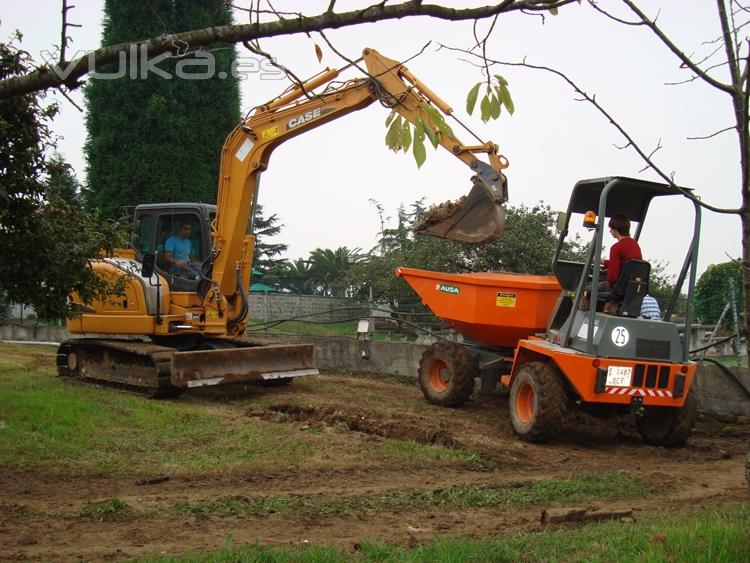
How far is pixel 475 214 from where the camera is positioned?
34.3 ft

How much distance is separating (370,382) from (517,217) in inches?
348

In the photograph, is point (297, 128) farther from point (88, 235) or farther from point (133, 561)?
point (133, 561)

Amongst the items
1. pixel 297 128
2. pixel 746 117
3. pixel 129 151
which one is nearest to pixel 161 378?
pixel 297 128

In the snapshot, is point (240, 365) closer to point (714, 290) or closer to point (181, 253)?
point (181, 253)

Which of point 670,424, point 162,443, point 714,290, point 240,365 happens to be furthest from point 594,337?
point 714,290

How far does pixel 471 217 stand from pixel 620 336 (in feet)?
9.30

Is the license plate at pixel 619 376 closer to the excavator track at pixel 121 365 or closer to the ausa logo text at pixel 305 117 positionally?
the excavator track at pixel 121 365

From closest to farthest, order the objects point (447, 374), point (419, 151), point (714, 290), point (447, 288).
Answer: point (419, 151) < point (447, 288) < point (447, 374) < point (714, 290)

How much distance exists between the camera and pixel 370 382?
13.6 meters

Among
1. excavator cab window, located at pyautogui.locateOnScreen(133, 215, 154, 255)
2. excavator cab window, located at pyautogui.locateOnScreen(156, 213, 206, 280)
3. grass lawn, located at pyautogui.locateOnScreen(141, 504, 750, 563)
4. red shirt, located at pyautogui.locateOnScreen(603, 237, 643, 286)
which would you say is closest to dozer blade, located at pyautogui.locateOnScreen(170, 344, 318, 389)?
excavator cab window, located at pyautogui.locateOnScreen(156, 213, 206, 280)

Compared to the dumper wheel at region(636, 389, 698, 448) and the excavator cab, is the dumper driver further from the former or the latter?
the excavator cab

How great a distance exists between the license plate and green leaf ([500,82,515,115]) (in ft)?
17.0

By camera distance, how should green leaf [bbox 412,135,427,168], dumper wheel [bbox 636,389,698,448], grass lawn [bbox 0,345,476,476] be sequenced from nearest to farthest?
green leaf [bbox 412,135,427,168]
grass lawn [bbox 0,345,476,476]
dumper wheel [bbox 636,389,698,448]

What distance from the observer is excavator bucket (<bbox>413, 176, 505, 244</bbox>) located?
1022 centimetres
